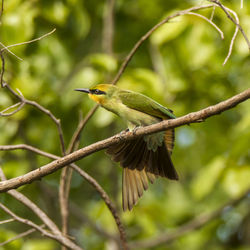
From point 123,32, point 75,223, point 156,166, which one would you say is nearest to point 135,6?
point 123,32

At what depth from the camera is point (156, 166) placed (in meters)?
2.32

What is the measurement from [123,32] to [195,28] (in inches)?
43.7

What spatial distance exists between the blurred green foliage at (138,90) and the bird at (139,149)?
0.70 metres

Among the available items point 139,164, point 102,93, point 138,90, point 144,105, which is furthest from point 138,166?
point 138,90

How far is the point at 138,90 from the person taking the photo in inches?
125

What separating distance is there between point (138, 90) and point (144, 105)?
0.83 meters

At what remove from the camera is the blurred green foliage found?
10.5ft

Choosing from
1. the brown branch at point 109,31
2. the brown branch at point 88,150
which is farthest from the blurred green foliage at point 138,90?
the brown branch at point 88,150

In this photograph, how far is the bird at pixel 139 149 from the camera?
2273mm

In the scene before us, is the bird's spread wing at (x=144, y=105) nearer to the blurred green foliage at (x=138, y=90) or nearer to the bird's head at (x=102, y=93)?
the bird's head at (x=102, y=93)

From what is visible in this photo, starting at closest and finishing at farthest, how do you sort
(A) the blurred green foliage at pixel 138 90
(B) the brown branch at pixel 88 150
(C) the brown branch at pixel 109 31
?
(B) the brown branch at pixel 88 150
(A) the blurred green foliage at pixel 138 90
(C) the brown branch at pixel 109 31

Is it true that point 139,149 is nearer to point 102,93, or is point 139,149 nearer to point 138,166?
point 138,166

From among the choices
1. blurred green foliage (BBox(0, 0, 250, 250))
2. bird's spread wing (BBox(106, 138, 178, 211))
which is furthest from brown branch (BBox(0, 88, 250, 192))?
blurred green foliage (BBox(0, 0, 250, 250))

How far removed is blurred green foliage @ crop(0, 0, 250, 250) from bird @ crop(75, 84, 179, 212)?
70 centimetres
